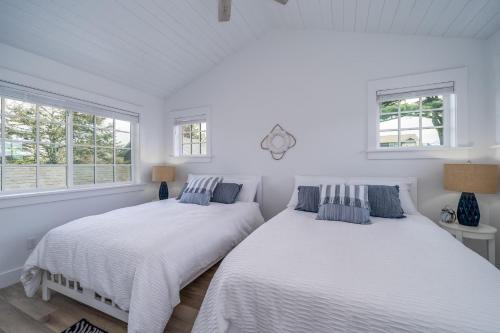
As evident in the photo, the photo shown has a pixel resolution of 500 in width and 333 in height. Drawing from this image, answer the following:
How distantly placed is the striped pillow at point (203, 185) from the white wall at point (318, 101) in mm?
434

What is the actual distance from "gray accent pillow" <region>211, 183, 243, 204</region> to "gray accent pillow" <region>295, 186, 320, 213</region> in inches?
34.7

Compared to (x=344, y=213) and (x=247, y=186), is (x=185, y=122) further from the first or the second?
(x=344, y=213)

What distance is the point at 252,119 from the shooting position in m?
3.10

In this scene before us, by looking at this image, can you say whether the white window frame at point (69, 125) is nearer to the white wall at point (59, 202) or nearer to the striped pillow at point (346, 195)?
the white wall at point (59, 202)

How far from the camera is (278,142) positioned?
9.59ft

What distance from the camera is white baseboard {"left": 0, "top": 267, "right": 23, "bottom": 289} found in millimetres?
1952

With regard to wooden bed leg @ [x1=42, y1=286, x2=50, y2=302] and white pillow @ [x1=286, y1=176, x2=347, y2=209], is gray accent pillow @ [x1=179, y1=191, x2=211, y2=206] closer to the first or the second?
white pillow @ [x1=286, y1=176, x2=347, y2=209]

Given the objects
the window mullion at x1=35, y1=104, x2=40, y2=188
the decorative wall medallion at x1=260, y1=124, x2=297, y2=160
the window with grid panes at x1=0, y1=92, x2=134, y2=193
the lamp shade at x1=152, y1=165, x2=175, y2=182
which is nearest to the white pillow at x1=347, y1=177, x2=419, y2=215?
the decorative wall medallion at x1=260, y1=124, x2=297, y2=160

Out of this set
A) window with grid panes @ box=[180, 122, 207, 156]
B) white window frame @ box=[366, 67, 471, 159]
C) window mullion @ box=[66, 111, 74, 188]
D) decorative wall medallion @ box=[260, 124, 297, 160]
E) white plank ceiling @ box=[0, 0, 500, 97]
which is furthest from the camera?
window with grid panes @ box=[180, 122, 207, 156]

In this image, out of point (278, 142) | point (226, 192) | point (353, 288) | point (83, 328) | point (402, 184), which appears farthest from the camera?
point (278, 142)

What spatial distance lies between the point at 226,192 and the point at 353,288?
2.05 m

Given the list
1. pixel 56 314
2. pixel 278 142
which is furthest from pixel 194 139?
pixel 56 314

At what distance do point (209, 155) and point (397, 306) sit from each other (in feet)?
9.68

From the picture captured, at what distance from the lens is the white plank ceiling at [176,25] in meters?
1.86
